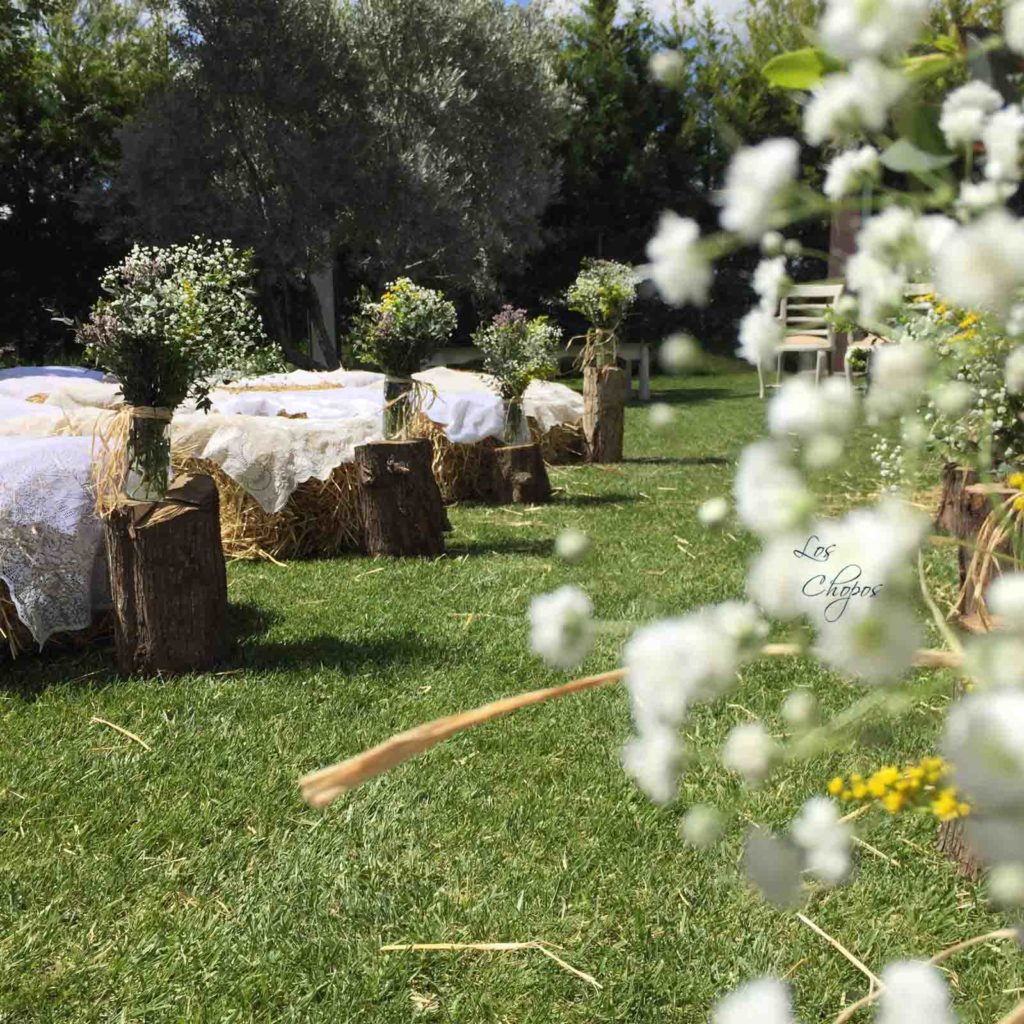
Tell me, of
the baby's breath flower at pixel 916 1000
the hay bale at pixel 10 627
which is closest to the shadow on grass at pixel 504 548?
the hay bale at pixel 10 627

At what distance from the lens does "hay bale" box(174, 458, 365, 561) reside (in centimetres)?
505

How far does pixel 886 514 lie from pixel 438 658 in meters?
3.07

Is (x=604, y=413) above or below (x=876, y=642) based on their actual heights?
below

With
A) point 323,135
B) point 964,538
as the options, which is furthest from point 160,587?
Answer: point 323,135

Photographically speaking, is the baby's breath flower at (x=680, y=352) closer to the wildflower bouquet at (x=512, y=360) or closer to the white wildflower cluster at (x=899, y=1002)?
the white wildflower cluster at (x=899, y=1002)

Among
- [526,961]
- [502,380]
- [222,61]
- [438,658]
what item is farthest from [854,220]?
[222,61]

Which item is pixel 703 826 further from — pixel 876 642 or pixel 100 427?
pixel 100 427

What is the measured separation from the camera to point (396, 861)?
7.16 feet

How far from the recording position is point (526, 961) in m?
1.87

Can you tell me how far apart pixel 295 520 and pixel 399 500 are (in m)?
0.59

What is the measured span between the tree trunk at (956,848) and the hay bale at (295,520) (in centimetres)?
344

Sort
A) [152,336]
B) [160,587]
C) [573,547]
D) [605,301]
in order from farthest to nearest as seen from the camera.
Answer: [605,301] → [152,336] → [160,587] → [573,547]

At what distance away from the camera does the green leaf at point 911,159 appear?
1.51ft

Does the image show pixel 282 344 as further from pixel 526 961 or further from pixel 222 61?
pixel 526 961
